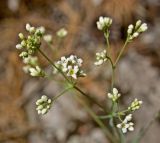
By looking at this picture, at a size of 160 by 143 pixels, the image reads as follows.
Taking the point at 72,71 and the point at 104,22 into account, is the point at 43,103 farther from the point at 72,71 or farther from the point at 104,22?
the point at 104,22

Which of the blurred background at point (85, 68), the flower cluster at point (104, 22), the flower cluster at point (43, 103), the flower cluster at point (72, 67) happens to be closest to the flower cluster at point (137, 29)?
the flower cluster at point (104, 22)

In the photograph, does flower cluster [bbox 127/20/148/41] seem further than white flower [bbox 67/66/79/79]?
Yes

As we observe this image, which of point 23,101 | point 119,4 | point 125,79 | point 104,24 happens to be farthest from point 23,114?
point 104,24

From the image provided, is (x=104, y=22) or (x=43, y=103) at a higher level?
(x=104, y=22)

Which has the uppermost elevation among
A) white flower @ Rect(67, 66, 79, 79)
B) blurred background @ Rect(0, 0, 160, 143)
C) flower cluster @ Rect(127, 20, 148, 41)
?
blurred background @ Rect(0, 0, 160, 143)

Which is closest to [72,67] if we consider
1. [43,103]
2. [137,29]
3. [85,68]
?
[43,103]

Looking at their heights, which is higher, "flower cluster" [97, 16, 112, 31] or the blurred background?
the blurred background

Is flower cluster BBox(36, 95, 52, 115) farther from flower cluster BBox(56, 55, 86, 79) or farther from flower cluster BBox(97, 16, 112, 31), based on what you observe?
flower cluster BBox(97, 16, 112, 31)

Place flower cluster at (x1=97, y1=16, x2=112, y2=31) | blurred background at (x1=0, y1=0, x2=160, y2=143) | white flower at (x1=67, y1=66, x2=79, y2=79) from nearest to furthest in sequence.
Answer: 1. white flower at (x1=67, y1=66, x2=79, y2=79)
2. flower cluster at (x1=97, y1=16, x2=112, y2=31)
3. blurred background at (x1=0, y1=0, x2=160, y2=143)

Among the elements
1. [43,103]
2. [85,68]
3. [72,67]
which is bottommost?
[43,103]

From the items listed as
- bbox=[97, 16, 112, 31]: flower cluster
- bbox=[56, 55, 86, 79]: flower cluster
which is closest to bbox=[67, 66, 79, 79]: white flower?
bbox=[56, 55, 86, 79]: flower cluster
